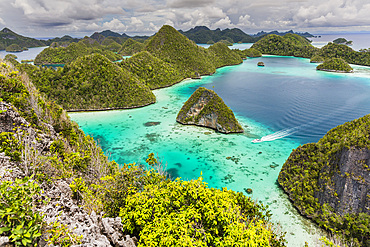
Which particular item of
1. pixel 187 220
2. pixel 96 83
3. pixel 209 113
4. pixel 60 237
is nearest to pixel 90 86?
pixel 96 83

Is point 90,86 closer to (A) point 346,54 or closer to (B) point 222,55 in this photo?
(B) point 222,55

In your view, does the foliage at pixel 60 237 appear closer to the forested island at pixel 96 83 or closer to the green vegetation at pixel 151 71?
the forested island at pixel 96 83

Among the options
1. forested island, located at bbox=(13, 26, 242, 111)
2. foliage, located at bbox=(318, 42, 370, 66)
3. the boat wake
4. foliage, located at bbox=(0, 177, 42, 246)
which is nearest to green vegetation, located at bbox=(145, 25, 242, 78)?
forested island, located at bbox=(13, 26, 242, 111)

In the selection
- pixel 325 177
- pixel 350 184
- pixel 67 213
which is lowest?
pixel 325 177

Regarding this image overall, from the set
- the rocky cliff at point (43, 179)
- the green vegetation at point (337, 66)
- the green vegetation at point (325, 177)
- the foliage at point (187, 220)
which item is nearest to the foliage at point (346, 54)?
the green vegetation at point (337, 66)

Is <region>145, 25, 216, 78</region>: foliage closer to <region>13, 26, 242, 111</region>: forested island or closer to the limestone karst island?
<region>13, 26, 242, 111</region>: forested island

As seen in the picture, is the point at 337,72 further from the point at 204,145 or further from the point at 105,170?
the point at 105,170
